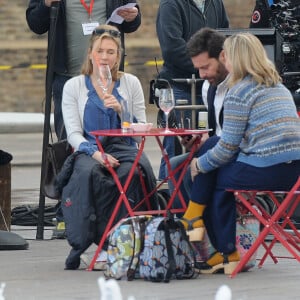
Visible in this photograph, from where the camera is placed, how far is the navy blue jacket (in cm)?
1092

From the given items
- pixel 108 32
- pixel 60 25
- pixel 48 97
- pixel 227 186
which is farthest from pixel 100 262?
pixel 60 25

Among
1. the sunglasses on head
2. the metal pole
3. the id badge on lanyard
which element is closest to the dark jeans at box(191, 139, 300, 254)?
the sunglasses on head

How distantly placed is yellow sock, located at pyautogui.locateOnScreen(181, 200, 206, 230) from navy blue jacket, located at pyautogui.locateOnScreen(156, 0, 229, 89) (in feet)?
8.74

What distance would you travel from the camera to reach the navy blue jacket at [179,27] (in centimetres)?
1092

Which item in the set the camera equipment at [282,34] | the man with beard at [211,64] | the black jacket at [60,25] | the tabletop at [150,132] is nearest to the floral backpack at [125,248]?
the tabletop at [150,132]

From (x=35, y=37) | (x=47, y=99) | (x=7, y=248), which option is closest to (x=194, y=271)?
(x=7, y=248)

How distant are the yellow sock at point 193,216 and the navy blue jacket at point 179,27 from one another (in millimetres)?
2663

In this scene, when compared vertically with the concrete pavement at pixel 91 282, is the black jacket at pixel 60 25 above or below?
above

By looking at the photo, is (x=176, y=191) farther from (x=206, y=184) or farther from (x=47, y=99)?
(x=47, y=99)

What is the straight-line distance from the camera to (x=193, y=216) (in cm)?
842

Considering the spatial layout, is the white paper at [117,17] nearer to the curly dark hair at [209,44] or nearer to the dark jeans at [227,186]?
the curly dark hair at [209,44]

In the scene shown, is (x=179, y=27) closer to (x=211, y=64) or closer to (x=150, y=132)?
(x=211, y=64)

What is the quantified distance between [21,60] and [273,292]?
21016 mm

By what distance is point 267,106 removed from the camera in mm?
8141
